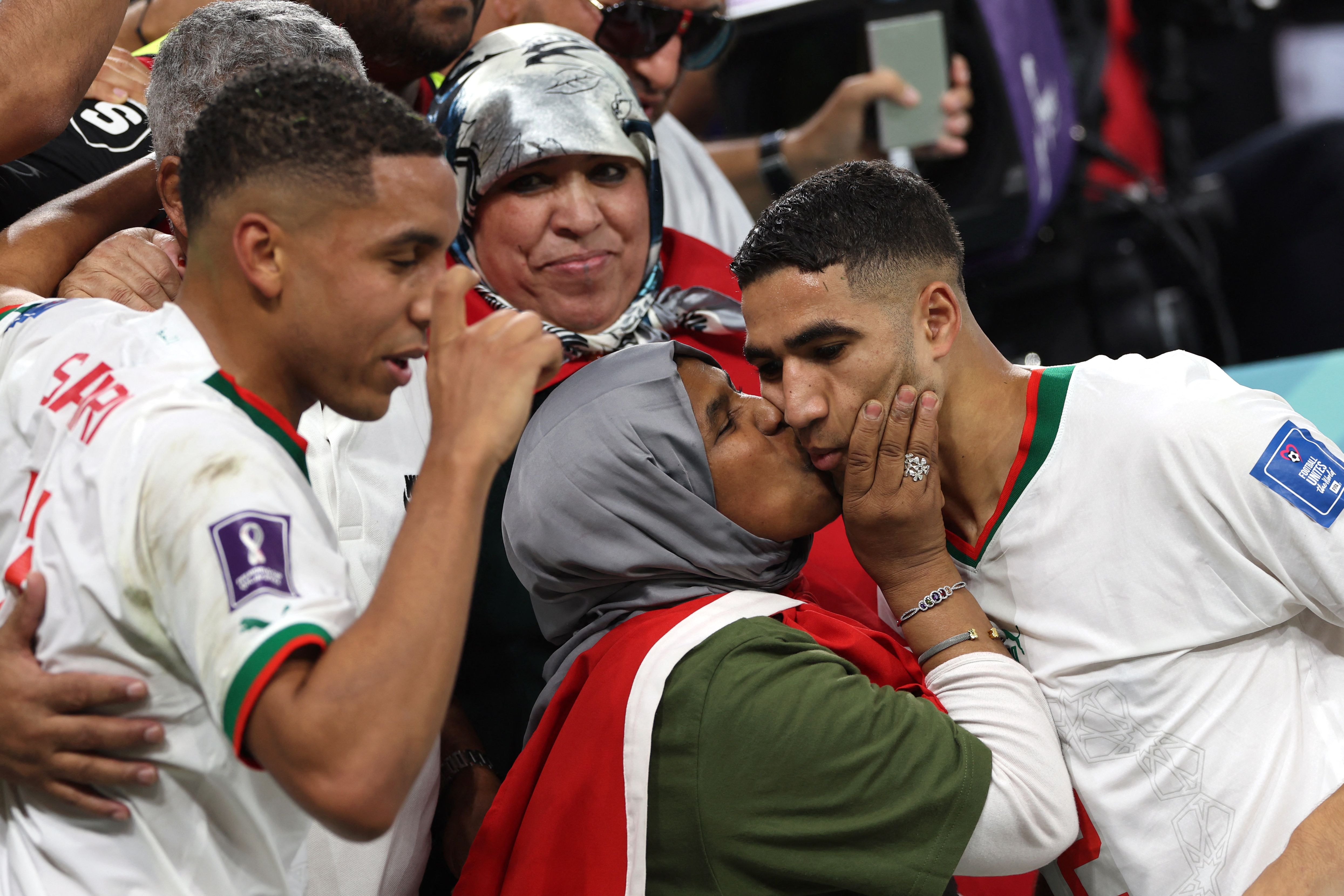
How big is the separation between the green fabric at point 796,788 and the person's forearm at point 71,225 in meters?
1.07

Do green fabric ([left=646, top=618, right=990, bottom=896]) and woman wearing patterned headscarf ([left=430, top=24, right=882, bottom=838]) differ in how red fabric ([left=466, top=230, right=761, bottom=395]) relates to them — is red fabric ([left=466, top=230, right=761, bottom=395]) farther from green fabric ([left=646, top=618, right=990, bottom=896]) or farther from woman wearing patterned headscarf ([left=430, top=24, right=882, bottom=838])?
green fabric ([left=646, top=618, right=990, bottom=896])

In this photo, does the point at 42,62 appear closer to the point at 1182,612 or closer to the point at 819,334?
the point at 819,334

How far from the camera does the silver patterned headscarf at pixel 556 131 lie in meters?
2.36

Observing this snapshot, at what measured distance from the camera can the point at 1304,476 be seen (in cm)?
155

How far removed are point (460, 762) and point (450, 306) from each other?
3.20 ft

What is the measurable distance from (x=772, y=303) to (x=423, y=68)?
1.05m

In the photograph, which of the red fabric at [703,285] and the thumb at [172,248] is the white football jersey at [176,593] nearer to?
the thumb at [172,248]

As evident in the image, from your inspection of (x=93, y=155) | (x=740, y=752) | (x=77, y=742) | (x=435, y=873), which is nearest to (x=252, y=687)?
(x=77, y=742)

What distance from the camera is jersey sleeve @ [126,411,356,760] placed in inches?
42.4

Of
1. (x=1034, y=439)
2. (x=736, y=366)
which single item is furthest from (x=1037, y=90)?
(x=1034, y=439)

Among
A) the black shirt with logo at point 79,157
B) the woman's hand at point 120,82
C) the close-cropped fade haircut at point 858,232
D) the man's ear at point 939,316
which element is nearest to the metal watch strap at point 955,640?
the man's ear at point 939,316

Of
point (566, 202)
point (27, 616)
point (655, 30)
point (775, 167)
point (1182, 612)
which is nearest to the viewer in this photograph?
point (27, 616)

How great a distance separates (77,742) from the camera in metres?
1.21

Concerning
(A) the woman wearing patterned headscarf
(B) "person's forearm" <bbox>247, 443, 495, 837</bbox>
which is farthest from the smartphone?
(B) "person's forearm" <bbox>247, 443, 495, 837</bbox>
